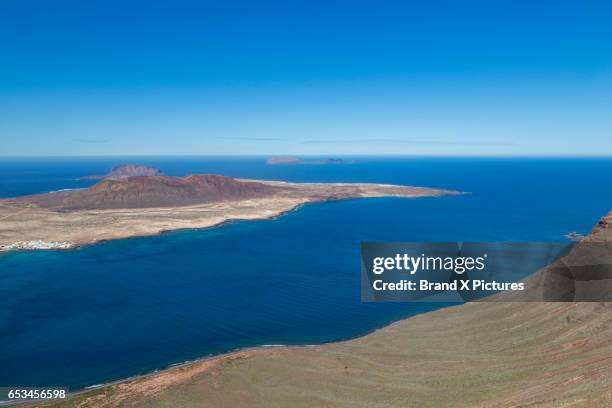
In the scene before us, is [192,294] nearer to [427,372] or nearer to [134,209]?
[427,372]

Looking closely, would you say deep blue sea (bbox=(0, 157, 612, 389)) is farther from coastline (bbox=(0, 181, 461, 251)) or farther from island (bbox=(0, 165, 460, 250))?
island (bbox=(0, 165, 460, 250))

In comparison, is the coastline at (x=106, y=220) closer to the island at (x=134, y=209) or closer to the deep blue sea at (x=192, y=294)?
the island at (x=134, y=209)

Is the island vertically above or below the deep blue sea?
above

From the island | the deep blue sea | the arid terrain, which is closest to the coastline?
the island

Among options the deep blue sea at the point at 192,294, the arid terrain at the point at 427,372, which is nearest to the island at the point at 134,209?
the deep blue sea at the point at 192,294

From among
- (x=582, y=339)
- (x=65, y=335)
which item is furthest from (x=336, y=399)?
(x=65, y=335)

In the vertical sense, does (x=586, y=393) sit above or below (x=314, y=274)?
above

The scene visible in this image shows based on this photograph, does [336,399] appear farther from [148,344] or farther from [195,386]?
[148,344]
